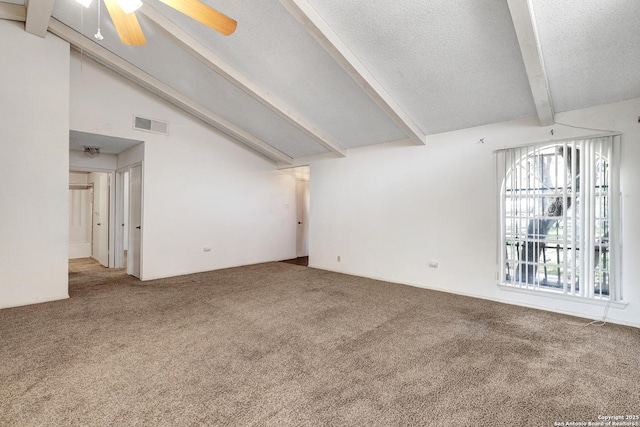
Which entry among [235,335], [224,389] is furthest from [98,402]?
[235,335]

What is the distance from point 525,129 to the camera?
3746mm

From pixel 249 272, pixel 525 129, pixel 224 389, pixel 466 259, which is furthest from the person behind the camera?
pixel 249 272

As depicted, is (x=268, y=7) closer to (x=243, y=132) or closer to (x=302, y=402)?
(x=243, y=132)

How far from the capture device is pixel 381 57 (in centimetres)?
321

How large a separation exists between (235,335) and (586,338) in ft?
11.1

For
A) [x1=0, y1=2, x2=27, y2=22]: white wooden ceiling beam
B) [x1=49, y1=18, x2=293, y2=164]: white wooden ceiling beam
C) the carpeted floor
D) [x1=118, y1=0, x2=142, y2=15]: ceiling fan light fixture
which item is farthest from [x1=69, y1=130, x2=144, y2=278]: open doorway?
[x1=118, y1=0, x2=142, y2=15]: ceiling fan light fixture

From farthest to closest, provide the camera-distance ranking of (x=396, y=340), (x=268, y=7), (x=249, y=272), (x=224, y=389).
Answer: (x=249, y=272) < (x=268, y=7) < (x=396, y=340) < (x=224, y=389)

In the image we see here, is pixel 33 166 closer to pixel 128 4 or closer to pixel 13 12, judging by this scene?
pixel 13 12

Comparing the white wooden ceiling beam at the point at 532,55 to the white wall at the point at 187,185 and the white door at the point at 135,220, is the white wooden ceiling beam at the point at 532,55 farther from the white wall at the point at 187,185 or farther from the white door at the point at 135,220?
the white door at the point at 135,220

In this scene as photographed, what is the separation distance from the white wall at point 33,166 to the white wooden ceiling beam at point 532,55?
517 centimetres

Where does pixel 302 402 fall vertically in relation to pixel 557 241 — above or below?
below

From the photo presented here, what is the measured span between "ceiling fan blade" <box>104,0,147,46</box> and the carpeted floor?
2.49 metres

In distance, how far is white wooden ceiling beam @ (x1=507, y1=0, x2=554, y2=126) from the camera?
88.8 inches

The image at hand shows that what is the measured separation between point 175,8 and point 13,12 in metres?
3.39
